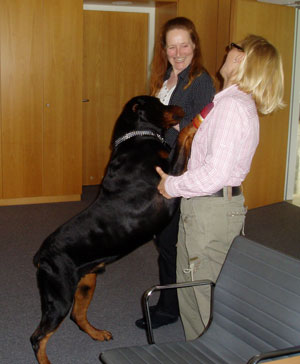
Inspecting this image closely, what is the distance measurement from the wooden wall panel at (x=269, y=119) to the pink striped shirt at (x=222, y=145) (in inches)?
130

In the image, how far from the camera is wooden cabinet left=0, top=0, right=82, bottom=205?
4.93 metres

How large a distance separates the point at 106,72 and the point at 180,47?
157 inches

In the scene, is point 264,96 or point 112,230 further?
point 112,230

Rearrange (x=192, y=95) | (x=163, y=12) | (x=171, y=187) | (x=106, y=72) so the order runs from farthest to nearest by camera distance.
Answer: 1. (x=106, y=72)
2. (x=163, y=12)
3. (x=192, y=95)
4. (x=171, y=187)

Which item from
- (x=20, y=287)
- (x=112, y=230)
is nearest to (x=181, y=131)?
(x=112, y=230)

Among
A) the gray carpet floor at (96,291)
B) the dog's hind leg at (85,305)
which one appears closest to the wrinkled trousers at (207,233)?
the dog's hind leg at (85,305)

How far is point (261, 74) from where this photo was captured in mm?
1663

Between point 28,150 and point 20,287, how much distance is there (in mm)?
2354

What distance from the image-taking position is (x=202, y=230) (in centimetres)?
188

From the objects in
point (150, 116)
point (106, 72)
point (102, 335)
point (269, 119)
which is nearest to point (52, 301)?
point (102, 335)

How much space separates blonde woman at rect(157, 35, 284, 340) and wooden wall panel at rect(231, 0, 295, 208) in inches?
127

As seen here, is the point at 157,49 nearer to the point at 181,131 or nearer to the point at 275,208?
the point at 181,131

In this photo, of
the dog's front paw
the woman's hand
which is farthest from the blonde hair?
the dog's front paw

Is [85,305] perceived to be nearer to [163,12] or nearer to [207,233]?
[207,233]
